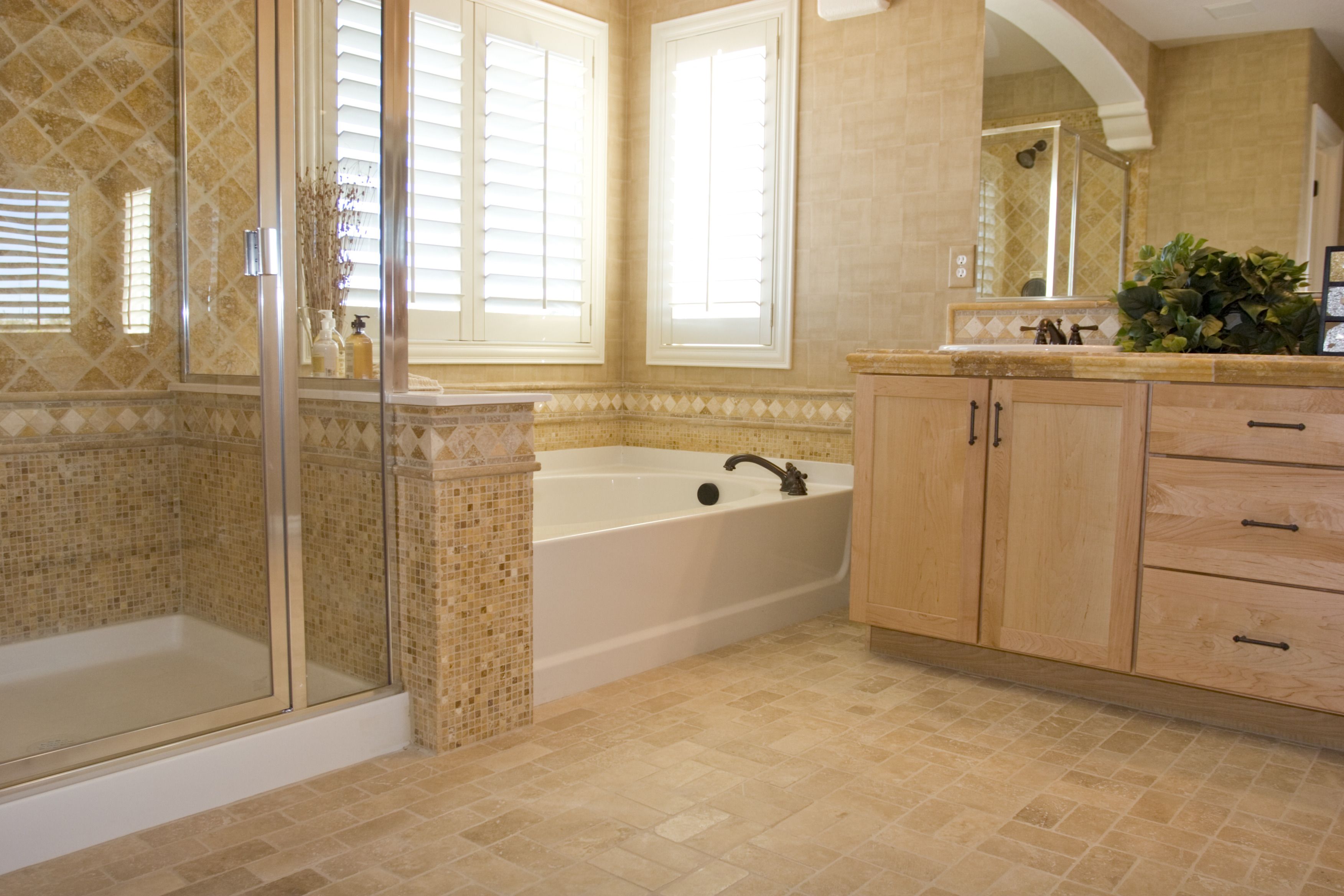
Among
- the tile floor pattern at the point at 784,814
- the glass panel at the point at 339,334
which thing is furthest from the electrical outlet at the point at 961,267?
the glass panel at the point at 339,334

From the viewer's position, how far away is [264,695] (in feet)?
6.70

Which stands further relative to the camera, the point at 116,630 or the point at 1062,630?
the point at 1062,630

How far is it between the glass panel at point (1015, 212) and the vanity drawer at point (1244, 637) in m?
1.15

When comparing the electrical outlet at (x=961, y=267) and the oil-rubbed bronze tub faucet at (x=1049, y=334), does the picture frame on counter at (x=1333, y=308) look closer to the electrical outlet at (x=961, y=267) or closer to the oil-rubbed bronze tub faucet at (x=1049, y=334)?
the oil-rubbed bronze tub faucet at (x=1049, y=334)

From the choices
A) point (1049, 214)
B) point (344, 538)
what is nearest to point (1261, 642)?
point (1049, 214)

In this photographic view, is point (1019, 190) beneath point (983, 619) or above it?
above

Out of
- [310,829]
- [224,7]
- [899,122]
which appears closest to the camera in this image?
[310,829]

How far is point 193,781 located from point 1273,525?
2.27 m

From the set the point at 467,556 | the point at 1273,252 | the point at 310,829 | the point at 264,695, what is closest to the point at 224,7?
the point at 467,556

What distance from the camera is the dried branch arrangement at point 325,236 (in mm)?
2057

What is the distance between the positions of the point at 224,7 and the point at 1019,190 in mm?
2282

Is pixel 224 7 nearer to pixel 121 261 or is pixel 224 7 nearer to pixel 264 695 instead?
pixel 121 261

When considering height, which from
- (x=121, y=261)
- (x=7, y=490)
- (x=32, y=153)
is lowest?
(x=7, y=490)

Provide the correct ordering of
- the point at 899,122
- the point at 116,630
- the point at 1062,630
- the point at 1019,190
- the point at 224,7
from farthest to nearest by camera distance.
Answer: the point at 899,122 < the point at 1019,190 < the point at 1062,630 < the point at 116,630 < the point at 224,7
